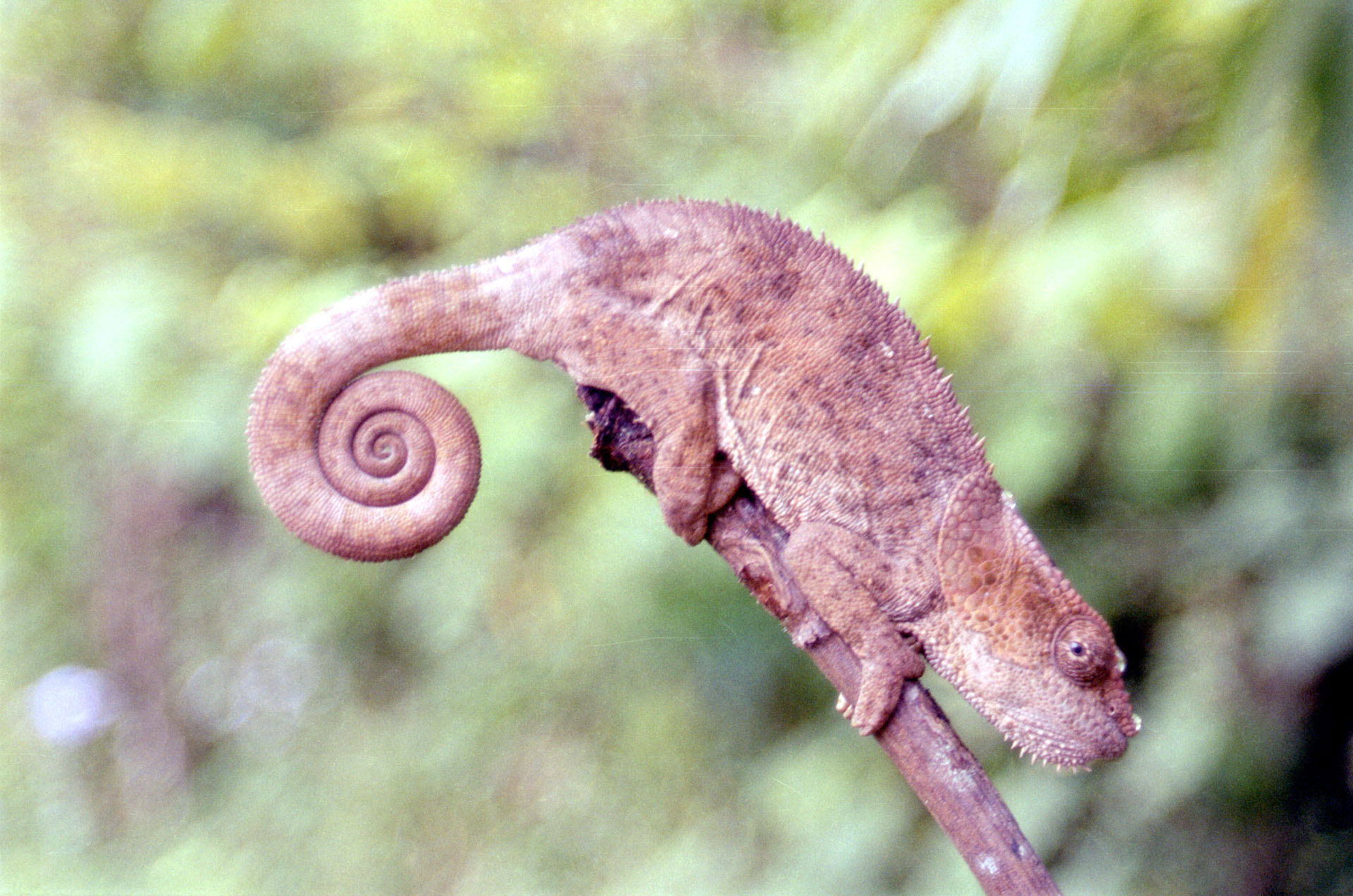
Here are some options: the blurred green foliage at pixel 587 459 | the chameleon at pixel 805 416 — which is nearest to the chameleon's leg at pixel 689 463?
the chameleon at pixel 805 416

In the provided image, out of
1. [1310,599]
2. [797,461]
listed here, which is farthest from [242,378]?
[1310,599]

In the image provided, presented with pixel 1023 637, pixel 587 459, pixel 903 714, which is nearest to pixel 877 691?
pixel 903 714

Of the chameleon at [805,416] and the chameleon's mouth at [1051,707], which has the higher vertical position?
the chameleon at [805,416]

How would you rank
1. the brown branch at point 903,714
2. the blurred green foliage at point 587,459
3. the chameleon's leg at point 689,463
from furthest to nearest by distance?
the blurred green foliage at point 587,459 < the chameleon's leg at point 689,463 < the brown branch at point 903,714

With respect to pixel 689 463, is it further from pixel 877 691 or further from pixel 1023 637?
pixel 1023 637

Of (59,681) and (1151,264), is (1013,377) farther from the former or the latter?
(59,681)

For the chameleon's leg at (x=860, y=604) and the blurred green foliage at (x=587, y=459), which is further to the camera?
the blurred green foliage at (x=587, y=459)

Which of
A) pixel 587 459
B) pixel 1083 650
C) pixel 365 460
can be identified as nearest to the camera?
pixel 365 460

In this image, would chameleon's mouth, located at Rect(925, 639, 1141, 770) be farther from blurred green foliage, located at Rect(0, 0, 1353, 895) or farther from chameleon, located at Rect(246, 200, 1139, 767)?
blurred green foliage, located at Rect(0, 0, 1353, 895)

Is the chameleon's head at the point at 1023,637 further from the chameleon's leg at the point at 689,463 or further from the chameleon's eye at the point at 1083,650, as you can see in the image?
the chameleon's leg at the point at 689,463
